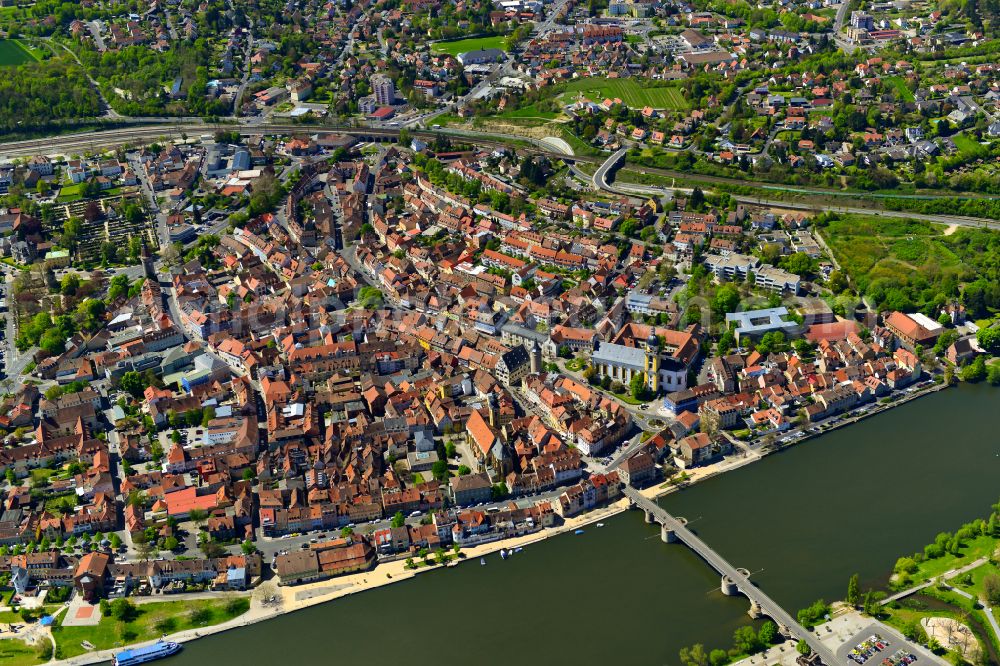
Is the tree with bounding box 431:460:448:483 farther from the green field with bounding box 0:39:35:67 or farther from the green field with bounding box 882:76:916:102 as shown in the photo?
the green field with bounding box 0:39:35:67

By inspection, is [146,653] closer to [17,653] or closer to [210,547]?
[17,653]

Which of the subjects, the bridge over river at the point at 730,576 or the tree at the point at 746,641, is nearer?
the tree at the point at 746,641

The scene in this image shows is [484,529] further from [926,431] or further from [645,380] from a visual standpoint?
[926,431]

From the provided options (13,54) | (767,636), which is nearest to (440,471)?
(767,636)

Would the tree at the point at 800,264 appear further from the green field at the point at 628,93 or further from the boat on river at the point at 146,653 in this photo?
the boat on river at the point at 146,653

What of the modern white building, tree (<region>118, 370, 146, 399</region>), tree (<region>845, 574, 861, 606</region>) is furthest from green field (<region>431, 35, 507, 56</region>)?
tree (<region>845, 574, 861, 606</region>)

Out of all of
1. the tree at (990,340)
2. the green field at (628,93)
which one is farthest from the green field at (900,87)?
the tree at (990,340)
